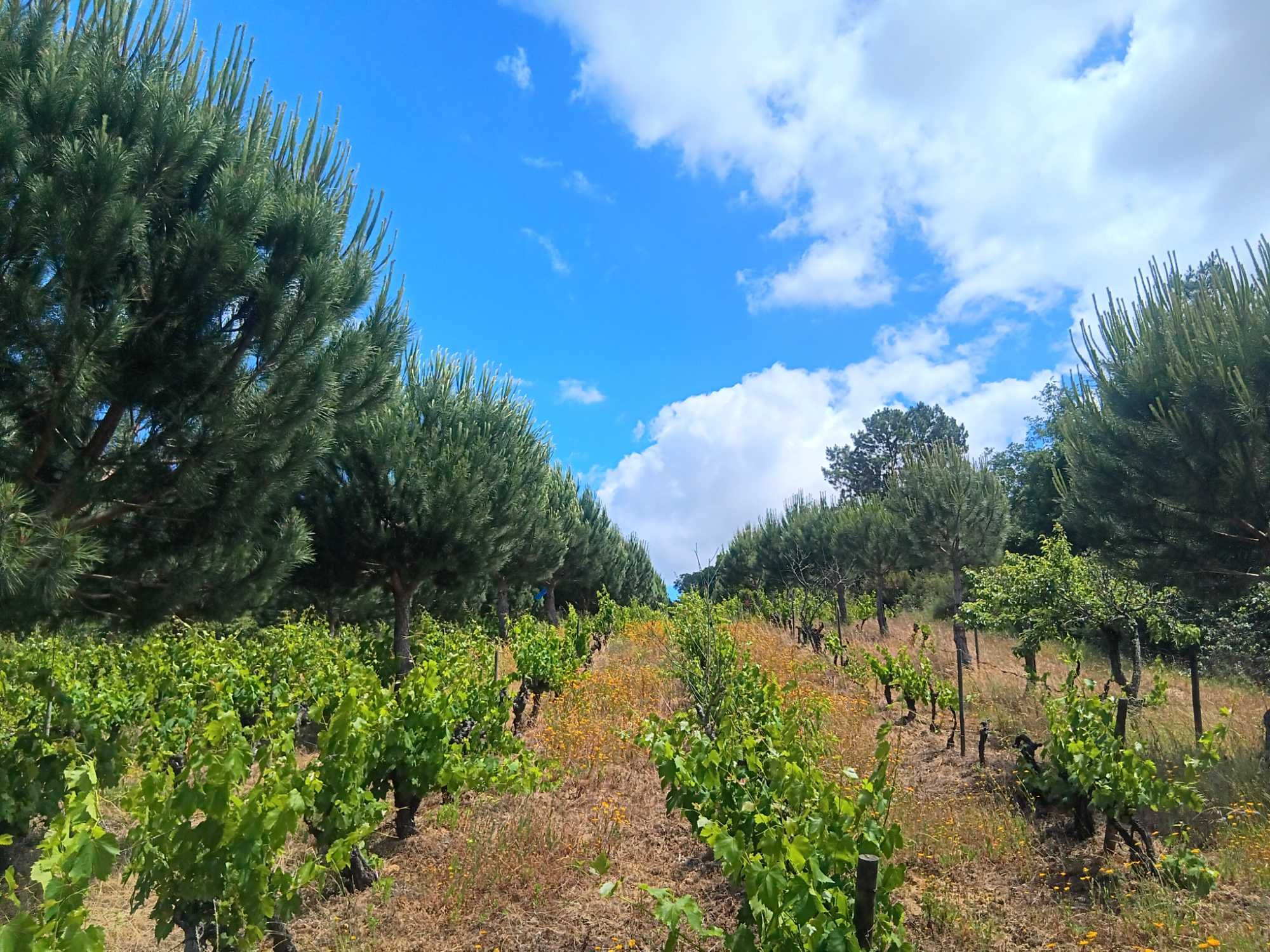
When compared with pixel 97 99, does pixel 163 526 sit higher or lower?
lower

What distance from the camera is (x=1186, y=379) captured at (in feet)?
18.7

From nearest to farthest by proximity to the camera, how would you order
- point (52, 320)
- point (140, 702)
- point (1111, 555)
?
1. point (52, 320)
2. point (140, 702)
3. point (1111, 555)

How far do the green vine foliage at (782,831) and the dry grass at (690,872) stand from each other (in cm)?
63

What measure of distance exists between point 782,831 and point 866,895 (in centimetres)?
44

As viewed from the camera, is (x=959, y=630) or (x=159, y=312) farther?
(x=959, y=630)

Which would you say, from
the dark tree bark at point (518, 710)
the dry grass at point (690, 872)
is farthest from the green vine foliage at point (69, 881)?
the dark tree bark at point (518, 710)

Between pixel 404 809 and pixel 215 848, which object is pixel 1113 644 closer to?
pixel 404 809

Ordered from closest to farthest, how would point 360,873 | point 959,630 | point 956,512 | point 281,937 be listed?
1. point 281,937
2. point 360,873
3. point 959,630
4. point 956,512

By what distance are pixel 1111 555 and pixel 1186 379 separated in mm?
2138

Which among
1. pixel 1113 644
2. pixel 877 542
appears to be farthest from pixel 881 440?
pixel 1113 644

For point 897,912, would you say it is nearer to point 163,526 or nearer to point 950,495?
point 163,526

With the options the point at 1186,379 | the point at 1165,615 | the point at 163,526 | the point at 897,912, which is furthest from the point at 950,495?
the point at 163,526

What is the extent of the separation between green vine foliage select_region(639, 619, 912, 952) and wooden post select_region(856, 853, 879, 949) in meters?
0.06

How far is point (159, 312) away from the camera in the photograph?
339 centimetres
